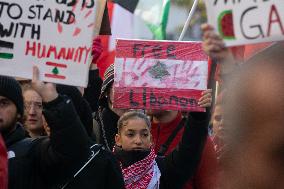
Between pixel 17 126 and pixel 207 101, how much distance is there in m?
1.13

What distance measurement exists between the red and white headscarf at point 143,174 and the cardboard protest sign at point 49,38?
1.11 m

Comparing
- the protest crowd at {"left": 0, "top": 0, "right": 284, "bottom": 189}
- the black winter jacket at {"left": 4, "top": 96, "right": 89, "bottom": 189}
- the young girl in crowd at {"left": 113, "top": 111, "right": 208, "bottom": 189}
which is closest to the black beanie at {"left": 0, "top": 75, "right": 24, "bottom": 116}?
the protest crowd at {"left": 0, "top": 0, "right": 284, "bottom": 189}

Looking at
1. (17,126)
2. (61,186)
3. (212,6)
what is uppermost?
(212,6)

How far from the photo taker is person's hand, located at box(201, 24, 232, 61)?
214 cm

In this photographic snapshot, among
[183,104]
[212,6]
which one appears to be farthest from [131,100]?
[212,6]

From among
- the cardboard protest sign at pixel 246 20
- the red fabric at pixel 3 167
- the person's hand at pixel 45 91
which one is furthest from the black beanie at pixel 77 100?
the cardboard protest sign at pixel 246 20

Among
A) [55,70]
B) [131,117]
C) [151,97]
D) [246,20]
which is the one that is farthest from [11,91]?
[246,20]

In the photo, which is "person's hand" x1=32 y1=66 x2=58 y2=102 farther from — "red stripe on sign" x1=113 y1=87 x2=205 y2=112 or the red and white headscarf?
"red stripe on sign" x1=113 y1=87 x2=205 y2=112

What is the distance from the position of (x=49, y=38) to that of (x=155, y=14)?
487 centimetres

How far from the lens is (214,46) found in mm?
2193

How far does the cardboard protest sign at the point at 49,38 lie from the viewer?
3359 mm

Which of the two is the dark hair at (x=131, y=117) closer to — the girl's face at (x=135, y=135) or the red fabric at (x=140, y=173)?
the girl's face at (x=135, y=135)

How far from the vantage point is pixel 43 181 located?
11.9ft

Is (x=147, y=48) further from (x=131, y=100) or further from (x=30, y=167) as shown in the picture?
(x=30, y=167)
